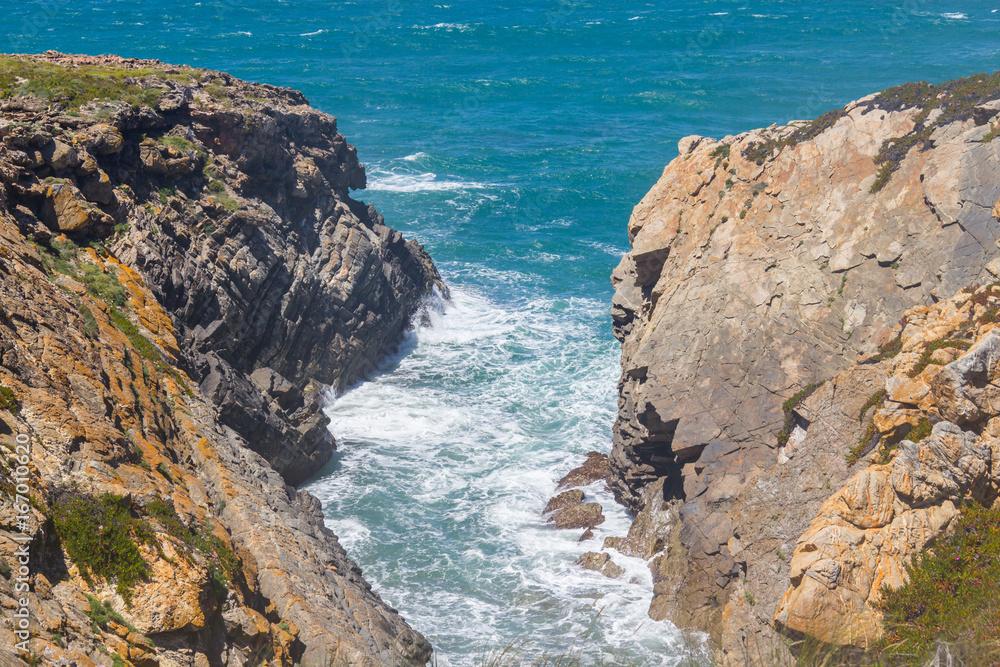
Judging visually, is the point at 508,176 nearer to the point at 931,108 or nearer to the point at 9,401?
the point at 931,108

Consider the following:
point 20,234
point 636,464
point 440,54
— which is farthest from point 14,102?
point 440,54

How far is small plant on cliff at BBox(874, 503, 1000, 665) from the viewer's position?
1490 cm

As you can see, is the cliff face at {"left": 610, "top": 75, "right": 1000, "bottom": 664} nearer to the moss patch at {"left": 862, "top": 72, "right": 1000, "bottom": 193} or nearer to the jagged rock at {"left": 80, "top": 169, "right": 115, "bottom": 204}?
the moss patch at {"left": 862, "top": 72, "right": 1000, "bottom": 193}

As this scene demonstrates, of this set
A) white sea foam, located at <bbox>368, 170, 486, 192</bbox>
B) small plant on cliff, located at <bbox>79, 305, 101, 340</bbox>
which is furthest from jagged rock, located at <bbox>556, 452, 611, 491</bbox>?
white sea foam, located at <bbox>368, 170, 486, 192</bbox>

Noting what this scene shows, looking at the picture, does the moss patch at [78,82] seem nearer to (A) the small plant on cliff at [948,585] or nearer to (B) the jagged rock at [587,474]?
(B) the jagged rock at [587,474]

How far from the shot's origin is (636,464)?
3003 centimetres

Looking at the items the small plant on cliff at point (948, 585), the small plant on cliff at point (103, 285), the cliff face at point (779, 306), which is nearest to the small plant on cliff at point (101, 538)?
the small plant on cliff at point (103, 285)

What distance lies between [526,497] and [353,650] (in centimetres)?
1649

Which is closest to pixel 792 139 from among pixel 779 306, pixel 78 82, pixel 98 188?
pixel 779 306

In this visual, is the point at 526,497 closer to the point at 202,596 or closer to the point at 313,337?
the point at 313,337

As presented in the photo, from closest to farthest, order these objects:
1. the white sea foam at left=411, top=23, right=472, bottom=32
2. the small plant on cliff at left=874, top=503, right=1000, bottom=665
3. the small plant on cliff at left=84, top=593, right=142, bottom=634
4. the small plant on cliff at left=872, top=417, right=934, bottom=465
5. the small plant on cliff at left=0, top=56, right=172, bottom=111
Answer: the small plant on cliff at left=84, top=593, right=142, bottom=634, the small plant on cliff at left=874, top=503, right=1000, bottom=665, the small plant on cliff at left=872, top=417, right=934, bottom=465, the small plant on cliff at left=0, top=56, right=172, bottom=111, the white sea foam at left=411, top=23, right=472, bottom=32

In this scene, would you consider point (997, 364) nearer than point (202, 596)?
No

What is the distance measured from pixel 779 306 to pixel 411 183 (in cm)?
5069

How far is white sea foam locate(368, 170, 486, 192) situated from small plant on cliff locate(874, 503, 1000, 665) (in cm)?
5846
